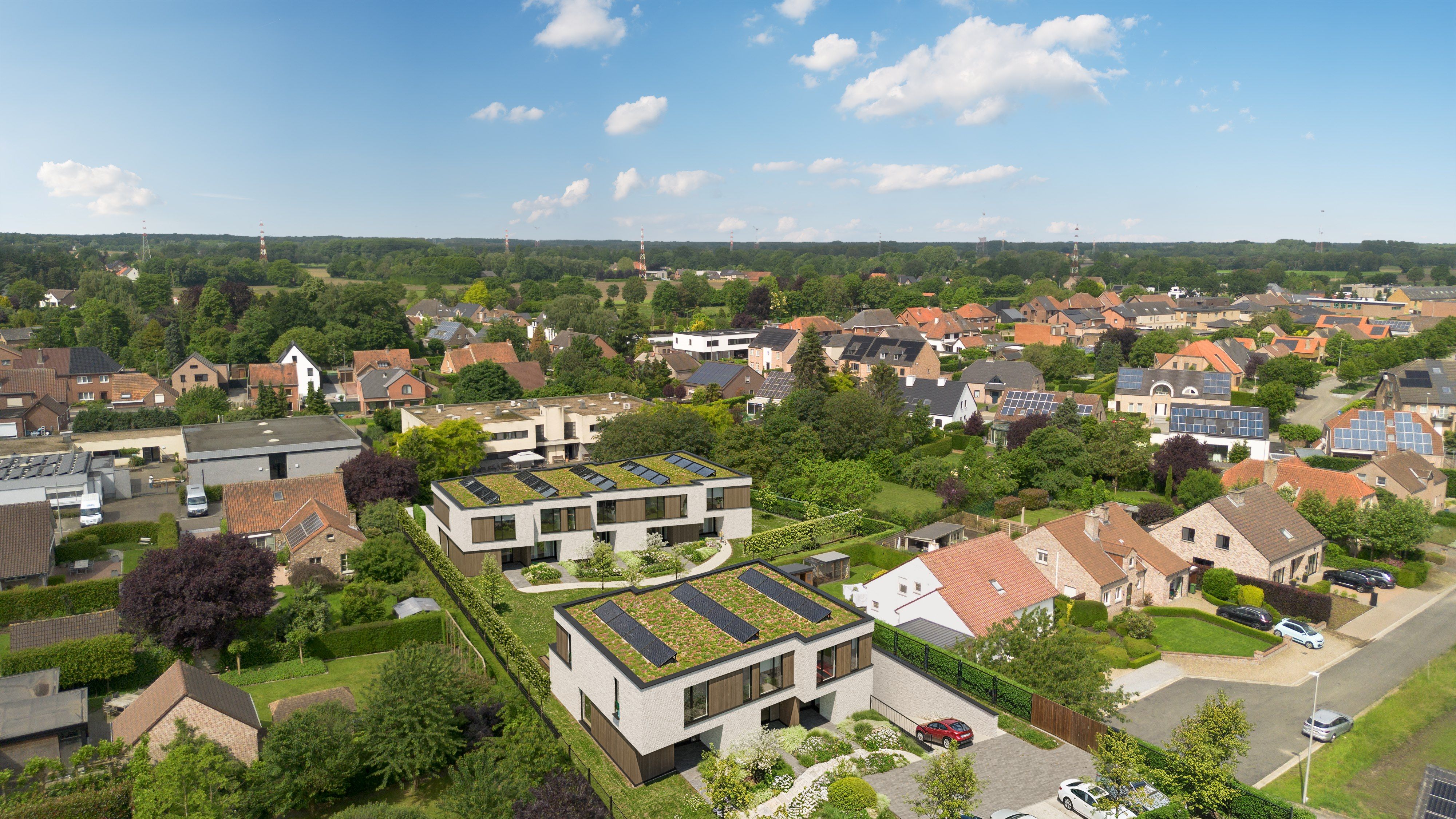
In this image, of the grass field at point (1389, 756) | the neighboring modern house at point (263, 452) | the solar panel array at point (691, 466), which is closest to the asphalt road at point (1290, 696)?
the grass field at point (1389, 756)

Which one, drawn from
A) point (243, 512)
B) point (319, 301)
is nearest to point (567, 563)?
point (243, 512)

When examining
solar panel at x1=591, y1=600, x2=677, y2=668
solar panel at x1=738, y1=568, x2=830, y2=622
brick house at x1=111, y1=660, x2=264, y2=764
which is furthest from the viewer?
solar panel at x1=738, y1=568, x2=830, y2=622

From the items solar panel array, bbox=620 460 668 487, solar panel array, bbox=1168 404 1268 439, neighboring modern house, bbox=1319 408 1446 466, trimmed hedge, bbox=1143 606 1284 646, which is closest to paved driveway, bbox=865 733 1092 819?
trimmed hedge, bbox=1143 606 1284 646

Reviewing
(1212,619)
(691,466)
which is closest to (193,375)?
(691,466)

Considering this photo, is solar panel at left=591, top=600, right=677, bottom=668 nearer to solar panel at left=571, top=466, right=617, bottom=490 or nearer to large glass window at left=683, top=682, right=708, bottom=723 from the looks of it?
large glass window at left=683, top=682, right=708, bottom=723

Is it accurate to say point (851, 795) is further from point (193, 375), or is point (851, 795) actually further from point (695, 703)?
point (193, 375)

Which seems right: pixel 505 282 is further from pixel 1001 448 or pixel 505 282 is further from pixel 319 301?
pixel 1001 448

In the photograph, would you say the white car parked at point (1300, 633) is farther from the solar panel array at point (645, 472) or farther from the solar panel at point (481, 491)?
the solar panel at point (481, 491)
